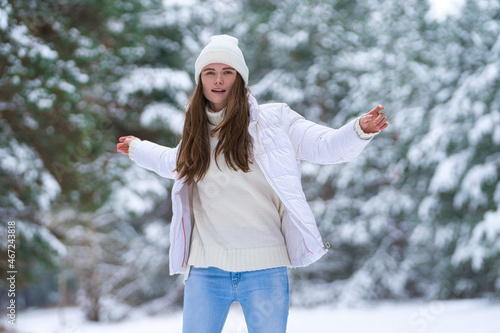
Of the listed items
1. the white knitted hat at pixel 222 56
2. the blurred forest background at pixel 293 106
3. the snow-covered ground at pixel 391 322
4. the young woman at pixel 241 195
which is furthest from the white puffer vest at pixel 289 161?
the blurred forest background at pixel 293 106

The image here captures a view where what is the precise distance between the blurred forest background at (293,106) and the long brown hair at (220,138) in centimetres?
324

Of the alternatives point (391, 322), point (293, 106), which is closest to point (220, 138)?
point (391, 322)

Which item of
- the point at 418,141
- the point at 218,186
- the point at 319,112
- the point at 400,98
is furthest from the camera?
the point at 319,112

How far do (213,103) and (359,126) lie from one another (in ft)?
1.47

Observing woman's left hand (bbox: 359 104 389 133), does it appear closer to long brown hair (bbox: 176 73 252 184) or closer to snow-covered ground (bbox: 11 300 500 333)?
long brown hair (bbox: 176 73 252 184)

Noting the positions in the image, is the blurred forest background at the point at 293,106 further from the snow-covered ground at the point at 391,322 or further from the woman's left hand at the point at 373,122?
the woman's left hand at the point at 373,122

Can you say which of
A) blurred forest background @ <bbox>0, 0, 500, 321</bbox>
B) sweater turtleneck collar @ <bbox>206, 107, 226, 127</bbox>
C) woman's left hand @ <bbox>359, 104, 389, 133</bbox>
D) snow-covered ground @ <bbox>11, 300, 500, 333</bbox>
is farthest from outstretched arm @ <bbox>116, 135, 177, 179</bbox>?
blurred forest background @ <bbox>0, 0, 500, 321</bbox>

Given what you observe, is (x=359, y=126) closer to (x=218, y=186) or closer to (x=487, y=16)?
(x=218, y=186)

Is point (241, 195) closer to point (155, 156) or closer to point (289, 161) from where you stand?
point (289, 161)

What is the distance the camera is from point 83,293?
632 centimetres

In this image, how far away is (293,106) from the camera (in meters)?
6.70

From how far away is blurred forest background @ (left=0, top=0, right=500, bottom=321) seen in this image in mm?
4625

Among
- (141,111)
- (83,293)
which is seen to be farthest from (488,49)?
(83,293)

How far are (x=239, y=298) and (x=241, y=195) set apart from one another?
0.28 metres
